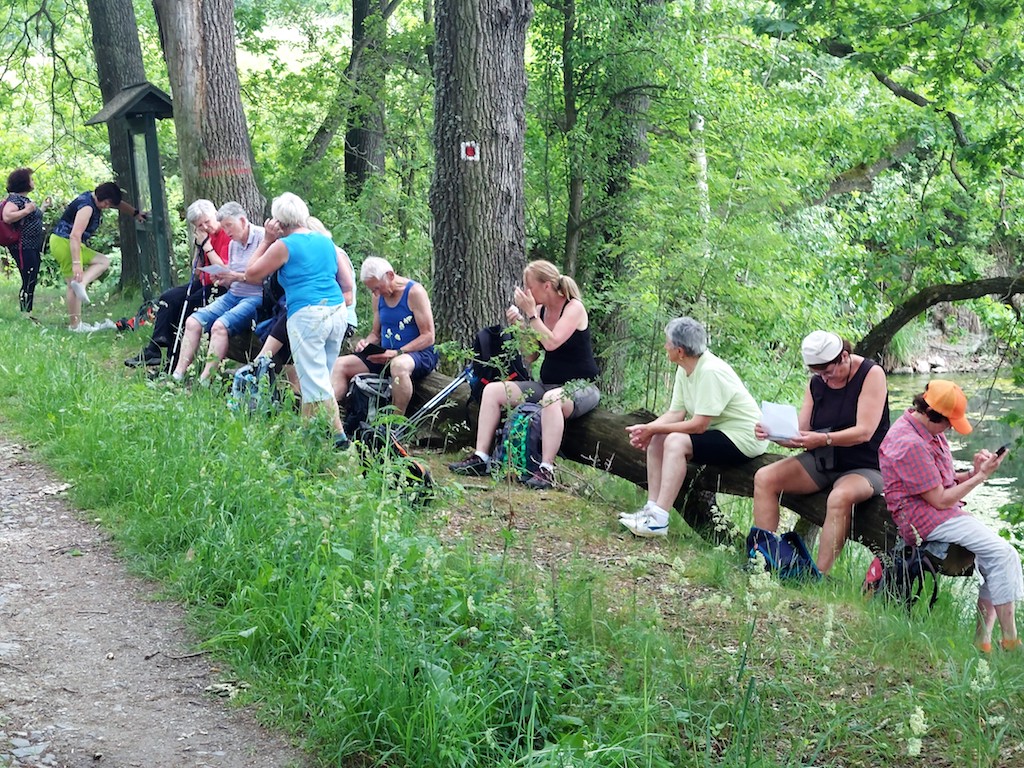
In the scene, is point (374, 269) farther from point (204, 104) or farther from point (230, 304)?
point (204, 104)

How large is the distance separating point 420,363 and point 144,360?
8.25 feet

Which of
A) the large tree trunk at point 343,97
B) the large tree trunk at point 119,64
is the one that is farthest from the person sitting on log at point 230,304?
the large tree trunk at point 343,97

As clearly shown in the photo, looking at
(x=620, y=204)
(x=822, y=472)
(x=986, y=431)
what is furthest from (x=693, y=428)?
(x=986, y=431)

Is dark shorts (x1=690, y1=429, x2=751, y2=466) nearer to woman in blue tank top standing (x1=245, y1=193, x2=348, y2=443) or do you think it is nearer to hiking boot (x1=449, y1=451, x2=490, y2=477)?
hiking boot (x1=449, y1=451, x2=490, y2=477)

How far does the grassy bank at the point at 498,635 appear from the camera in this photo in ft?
11.4

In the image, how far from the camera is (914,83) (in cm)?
1109

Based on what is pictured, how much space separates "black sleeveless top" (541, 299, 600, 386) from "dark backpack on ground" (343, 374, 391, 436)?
1.15 meters

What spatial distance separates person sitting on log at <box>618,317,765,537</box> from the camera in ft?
20.8

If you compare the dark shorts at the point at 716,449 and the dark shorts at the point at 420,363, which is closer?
the dark shorts at the point at 716,449

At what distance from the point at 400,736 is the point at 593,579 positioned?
3.99 ft

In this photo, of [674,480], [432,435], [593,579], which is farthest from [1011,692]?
[432,435]

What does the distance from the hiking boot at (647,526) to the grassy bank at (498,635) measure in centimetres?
28

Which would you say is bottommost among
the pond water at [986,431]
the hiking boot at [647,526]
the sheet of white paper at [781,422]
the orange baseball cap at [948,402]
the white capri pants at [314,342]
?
the pond water at [986,431]

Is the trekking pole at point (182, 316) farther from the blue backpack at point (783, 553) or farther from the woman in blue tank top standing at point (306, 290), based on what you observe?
the blue backpack at point (783, 553)
